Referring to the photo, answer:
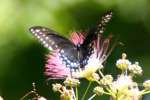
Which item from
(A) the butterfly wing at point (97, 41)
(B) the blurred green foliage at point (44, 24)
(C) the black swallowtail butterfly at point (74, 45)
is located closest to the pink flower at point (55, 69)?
(C) the black swallowtail butterfly at point (74, 45)

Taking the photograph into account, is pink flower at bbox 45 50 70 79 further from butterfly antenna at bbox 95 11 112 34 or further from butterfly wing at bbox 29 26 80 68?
butterfly antenna at bbox 95 11 112 34

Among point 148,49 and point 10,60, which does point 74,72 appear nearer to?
point 10,60

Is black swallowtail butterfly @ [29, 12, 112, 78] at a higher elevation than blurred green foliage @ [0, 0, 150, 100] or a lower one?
lower

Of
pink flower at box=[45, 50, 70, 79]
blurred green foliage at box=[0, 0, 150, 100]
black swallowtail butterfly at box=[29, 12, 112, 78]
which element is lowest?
pink flower at box=[45, 50, 70, 79]

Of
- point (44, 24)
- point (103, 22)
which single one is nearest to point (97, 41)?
point (103, 22)

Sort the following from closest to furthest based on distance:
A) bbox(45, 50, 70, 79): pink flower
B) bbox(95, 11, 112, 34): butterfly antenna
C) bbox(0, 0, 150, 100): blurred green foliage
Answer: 1. bbox(45, 50, 70, 79): pink flower
2. bbox(95, 11, 112, 34): butterfly antenna
3. bbox(0, 0, 150, 100): blurred green foliage

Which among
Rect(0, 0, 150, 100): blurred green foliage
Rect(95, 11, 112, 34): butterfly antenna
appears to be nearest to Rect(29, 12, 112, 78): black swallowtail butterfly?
Rect(95, 11, 112, 34): butterfly antenna

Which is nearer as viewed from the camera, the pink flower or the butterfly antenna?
the pink flower
